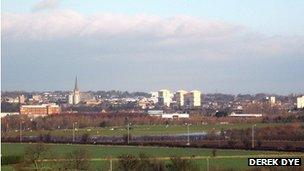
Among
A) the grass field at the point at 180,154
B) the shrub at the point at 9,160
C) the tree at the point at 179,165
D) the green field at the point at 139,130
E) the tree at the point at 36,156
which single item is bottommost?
the green field at the point at 139,130

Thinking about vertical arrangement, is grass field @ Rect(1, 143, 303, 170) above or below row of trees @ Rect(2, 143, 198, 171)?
below

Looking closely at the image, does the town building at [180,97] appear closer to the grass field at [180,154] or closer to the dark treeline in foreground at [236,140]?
the dark treeline in foreground at [236,140]

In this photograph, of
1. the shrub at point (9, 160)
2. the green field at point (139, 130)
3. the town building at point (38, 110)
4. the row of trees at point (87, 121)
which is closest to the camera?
the shrub at point (9, 160)

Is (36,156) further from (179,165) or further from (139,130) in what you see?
(139,130)

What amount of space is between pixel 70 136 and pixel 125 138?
6822mm

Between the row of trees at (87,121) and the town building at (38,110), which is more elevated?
the town building at (38,110)

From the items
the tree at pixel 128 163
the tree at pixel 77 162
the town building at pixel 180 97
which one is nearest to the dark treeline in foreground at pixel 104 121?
the tree at pixel 77 162

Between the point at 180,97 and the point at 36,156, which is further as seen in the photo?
the point at 180,97

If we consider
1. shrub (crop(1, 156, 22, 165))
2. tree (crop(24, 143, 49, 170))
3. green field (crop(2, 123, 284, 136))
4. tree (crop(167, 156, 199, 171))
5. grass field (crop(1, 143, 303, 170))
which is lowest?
green field (crop(2, 123, 284, 136))

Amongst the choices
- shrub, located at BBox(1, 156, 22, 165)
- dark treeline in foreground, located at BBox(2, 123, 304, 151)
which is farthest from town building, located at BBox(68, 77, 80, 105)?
shrub, located at BBox(1, 156, 22, 165)

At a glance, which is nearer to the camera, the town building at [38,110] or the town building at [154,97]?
the town building at [38,110]

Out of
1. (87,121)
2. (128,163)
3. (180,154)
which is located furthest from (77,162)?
(87,121)

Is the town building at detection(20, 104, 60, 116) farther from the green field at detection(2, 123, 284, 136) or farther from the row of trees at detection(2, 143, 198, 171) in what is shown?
the row of trees at detection(2, 143, 198, 171)

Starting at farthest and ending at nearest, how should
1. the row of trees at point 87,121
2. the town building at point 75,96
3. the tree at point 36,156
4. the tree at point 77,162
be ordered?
the town building at point 75,96 < the row of trees at point 87,121 < the tree at point 36,156 < the tree at point 77,162
